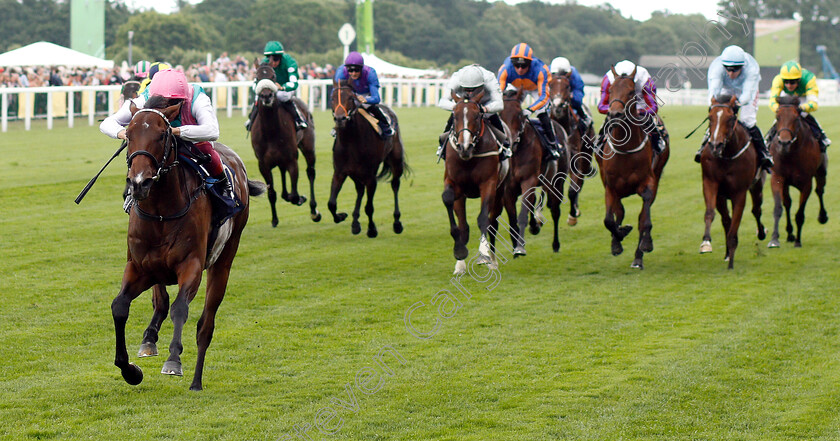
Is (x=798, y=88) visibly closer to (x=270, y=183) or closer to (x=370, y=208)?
(x=370, y=208)

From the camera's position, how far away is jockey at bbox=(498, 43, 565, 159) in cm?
1105

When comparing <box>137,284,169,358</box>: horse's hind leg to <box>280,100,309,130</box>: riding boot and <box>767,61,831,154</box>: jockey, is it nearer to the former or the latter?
<box>280,100,309,130</box>: riding boot

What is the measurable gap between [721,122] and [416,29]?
6221 centimetres

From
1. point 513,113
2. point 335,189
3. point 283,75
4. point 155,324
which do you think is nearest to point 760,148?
point 513,113

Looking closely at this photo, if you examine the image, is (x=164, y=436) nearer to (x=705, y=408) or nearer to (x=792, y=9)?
(x=705, y=408)

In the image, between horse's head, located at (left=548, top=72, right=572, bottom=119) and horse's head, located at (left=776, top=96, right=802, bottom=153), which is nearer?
horse's head, located at (left=548, top=72, right=572, bottom=119)

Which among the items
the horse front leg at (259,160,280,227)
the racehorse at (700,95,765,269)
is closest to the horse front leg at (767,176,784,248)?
the racehorse at (700,95,765,269)

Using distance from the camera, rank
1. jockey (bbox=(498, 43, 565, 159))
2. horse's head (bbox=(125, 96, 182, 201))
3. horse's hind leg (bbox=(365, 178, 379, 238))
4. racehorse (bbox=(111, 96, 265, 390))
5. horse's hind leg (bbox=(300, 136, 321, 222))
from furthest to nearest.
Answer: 1. horse's hind leg (bbox=(300, 136, 321, 222))
2. horse's hind leg (bbox=(365, 178, 379, 238))
3. jockey (bbox=(498, 43, 565, 159))
4. racehorse (bbox=(111, 96, 265, 390))
5. horse's head (bbox=(125, 96, 182, 201))

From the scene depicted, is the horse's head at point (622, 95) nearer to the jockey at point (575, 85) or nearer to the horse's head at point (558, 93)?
the horse's head at point (558, 93)

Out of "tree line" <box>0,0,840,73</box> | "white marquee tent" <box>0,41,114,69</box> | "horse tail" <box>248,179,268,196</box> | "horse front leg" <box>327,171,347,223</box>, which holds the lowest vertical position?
"horse front leg" <box>327,171,347,223</box>

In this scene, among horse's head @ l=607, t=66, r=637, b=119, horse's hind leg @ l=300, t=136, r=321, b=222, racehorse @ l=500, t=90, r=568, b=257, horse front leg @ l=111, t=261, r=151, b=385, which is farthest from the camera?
horse's hind leg @ l=300, t=136, r=321, b=222

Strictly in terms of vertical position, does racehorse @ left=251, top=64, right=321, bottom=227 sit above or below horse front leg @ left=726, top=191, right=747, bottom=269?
above

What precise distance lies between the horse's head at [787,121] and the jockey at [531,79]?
98.2 inches

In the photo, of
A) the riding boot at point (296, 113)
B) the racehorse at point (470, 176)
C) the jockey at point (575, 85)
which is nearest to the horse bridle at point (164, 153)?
the racehorse at point (470, 176)
